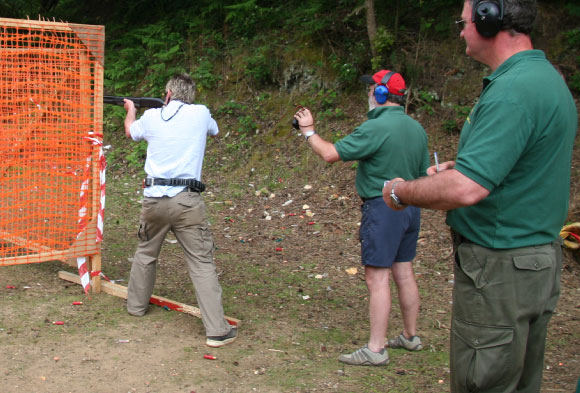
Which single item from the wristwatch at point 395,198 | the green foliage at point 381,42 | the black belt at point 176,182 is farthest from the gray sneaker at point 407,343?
the green foliage at point 381,42

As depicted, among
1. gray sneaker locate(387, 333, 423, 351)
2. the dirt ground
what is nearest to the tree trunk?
the dirt ground

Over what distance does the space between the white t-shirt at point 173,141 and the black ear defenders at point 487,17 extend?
270 cm

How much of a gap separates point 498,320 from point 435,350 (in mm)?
2385

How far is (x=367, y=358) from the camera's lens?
4492 millimetres

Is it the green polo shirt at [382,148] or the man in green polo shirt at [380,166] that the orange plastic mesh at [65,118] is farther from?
the green polo shirt at [382,148]

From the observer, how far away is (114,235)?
774cm

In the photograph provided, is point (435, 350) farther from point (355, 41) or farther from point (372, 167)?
point (355, 41)

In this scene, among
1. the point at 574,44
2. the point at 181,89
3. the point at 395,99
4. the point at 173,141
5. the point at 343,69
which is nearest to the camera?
the point at 395,99

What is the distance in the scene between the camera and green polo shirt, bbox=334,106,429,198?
431 centimetres

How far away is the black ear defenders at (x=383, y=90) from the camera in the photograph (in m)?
4.41

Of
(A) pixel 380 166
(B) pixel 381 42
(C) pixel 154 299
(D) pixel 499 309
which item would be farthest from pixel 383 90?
(B) pixel 381 42

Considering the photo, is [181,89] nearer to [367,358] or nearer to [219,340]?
[219,340]

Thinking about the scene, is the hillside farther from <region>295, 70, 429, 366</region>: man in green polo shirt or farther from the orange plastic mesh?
the orange plastic mesh

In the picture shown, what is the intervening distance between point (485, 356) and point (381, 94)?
7.68 ft
